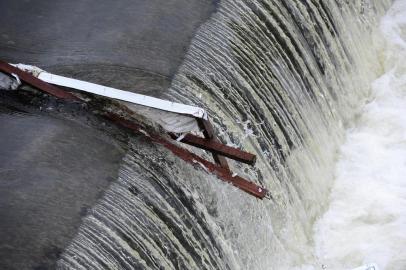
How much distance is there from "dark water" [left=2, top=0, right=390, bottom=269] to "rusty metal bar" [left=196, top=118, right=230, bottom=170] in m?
0.15

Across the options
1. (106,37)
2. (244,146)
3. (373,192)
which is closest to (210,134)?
(244,146)

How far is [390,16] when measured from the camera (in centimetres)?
912

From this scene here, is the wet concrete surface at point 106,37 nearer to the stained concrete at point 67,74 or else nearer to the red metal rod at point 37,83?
the stained concrete at point 67,74

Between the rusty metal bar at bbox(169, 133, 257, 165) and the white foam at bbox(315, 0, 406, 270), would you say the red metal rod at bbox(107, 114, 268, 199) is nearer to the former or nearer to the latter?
the rusty metal bar at bbox(169, 133, 257, 165)

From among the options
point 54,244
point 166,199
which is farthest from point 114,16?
point 54,244

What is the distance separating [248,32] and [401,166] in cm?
178

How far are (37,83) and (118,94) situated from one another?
573mm

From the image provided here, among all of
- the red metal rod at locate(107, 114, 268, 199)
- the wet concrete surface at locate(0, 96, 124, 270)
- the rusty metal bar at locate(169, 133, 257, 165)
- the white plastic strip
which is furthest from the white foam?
the wet concrete surface at locate(0, 96, 124, 270)

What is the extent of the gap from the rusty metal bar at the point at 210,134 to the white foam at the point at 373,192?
1.44 meters

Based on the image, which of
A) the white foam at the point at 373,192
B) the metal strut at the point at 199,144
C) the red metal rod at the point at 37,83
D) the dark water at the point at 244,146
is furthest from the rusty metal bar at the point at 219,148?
the white foam at the point at 373,192

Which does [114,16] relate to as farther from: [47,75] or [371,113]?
[371,113]

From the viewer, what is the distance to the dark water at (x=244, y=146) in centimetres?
484

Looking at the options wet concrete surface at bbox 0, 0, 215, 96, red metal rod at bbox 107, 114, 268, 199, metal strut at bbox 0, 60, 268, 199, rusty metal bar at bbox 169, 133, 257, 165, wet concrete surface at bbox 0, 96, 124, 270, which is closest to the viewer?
wet concrete surface at bbox 0, 96, 124, 270

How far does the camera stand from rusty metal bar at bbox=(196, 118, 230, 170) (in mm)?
5027
